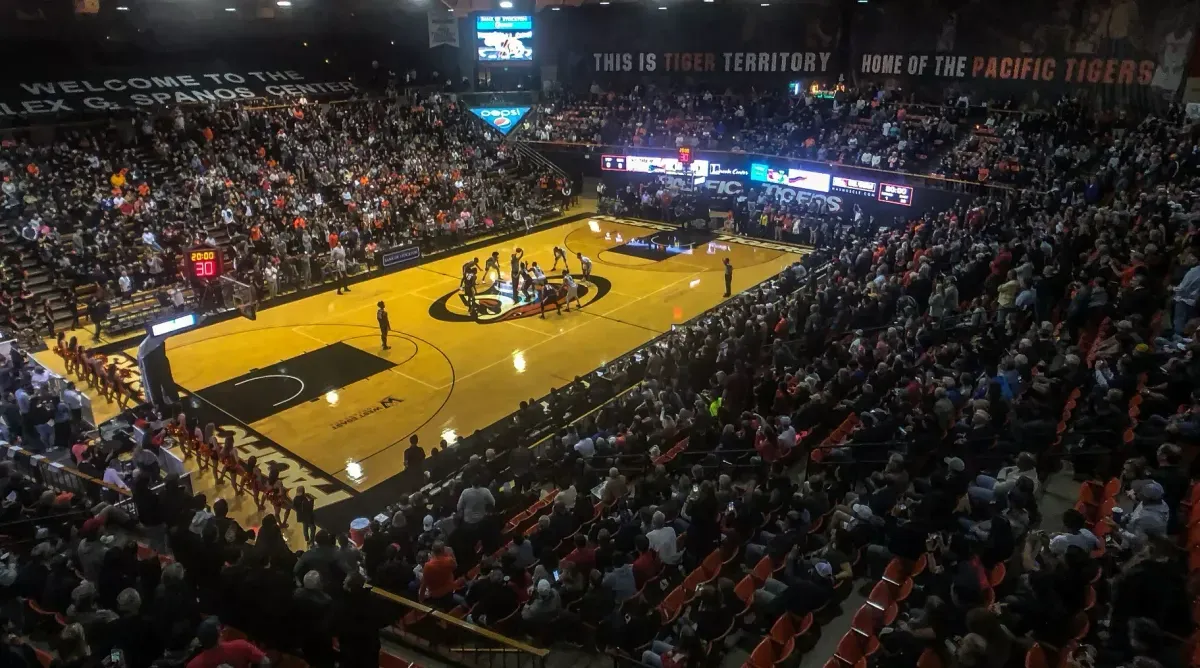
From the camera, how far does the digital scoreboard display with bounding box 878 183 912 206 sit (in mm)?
31316

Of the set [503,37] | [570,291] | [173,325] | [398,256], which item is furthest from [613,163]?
[173,325]

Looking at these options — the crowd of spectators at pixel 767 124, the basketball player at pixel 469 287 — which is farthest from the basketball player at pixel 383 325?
the crowd of spectators at pixel 767 124

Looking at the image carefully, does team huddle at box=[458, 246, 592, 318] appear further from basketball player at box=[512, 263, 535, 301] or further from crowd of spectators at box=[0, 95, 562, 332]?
crowd of spectators at box=[0, 95, 562, 332]

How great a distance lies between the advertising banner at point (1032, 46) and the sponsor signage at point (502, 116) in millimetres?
17115

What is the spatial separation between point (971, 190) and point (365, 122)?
26953mm

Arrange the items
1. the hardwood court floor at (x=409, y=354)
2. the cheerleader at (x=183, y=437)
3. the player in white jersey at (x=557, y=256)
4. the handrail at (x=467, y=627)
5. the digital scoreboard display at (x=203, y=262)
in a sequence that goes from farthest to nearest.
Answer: the player in white jersey at (x=557, y=256), the digital scoreboard display at (x=203, y=262), the hardwood court floor at (x=409, y=354), the cheerleader at (x=183, y=437), the handrail at (x=467, y=627)

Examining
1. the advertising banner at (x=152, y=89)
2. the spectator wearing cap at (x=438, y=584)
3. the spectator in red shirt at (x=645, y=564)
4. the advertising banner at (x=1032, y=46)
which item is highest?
the advertising banner at (x=1032, y=46)

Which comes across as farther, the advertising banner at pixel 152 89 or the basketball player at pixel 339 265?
the advertising banner at pixel 152 89

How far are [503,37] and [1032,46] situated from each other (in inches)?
947

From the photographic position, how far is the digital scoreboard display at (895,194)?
31316 mm

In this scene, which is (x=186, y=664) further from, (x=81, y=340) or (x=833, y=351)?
(x=81, y=340)

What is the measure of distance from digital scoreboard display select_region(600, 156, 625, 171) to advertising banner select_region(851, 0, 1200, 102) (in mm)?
12156

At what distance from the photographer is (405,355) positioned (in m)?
22.0

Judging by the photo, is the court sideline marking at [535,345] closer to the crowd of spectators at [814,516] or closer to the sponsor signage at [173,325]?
the crowd of spectators at [814,516]
